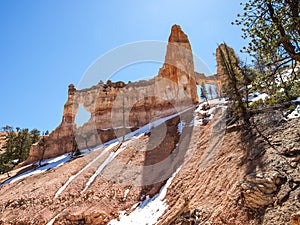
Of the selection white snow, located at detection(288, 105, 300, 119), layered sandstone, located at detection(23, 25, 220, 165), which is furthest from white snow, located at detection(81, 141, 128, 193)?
white snow, located at detection(288, 105, 300, 119)

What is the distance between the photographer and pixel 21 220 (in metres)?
18.9

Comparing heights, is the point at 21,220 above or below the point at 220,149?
below

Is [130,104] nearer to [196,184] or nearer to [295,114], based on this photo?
[196,184]

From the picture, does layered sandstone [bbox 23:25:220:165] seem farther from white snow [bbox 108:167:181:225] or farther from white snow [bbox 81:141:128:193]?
white snow [bbox 108:167:181:225]

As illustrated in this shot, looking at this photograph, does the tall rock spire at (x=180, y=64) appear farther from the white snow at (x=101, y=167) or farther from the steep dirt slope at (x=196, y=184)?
the white snow at (x=101, y=167)

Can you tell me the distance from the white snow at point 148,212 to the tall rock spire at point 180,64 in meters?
30.9

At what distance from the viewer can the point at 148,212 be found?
15180mm

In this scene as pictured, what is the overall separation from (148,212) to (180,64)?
37947mm

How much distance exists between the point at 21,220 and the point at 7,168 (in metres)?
24.6

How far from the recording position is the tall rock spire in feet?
152

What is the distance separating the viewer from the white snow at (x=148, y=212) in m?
14.3

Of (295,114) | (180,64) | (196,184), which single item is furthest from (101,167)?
(180,64)

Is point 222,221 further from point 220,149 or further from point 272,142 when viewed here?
point 220,149

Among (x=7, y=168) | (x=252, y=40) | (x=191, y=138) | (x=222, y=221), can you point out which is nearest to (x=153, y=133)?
(x=191, y=138)
